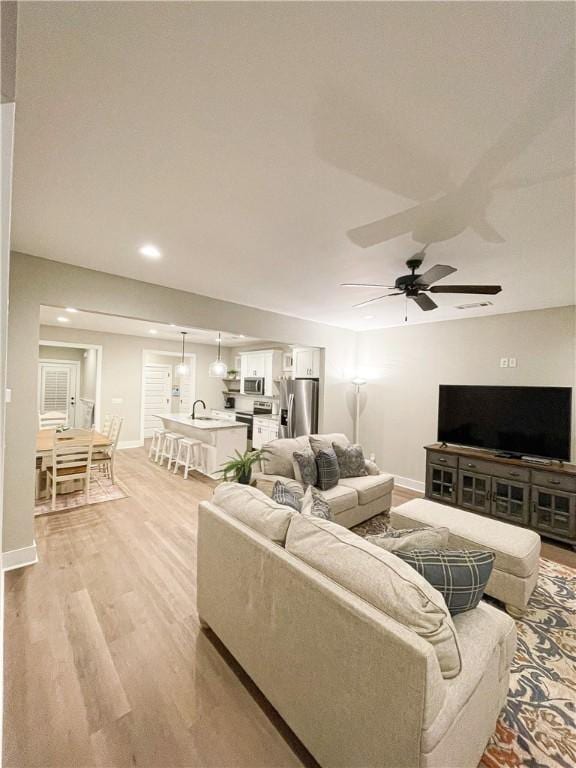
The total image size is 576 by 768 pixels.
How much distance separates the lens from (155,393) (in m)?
8.16

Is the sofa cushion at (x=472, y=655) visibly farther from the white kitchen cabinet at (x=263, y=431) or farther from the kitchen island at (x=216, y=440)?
the white kitchen cabinet at (x=263, y=431)

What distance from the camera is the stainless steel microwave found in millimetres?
7473

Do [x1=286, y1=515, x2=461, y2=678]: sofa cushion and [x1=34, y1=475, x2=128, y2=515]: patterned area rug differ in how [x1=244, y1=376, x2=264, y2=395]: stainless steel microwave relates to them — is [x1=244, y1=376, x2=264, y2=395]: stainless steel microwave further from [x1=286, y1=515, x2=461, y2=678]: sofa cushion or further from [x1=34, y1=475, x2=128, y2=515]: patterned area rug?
[x1=286, y1=515, x2=461, y2=678]: sofa cushion

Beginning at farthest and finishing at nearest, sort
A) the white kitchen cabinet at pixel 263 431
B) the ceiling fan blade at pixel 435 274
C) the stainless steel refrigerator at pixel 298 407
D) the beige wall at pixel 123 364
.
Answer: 1. the beige wall at pixel 123 364
2. the white kitchen cabinet at pixel 263 431
3. the stainless steel refrigerator at pixel 298 407
4. the ceiling fan blade at pixel 435 274

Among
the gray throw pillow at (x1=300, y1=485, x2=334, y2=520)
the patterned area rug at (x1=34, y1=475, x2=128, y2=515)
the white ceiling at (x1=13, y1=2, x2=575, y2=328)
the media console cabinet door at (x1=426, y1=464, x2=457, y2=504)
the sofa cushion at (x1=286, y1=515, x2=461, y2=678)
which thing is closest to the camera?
the white ceiling at (x1=13, y1=2, x2=575, y2=328)

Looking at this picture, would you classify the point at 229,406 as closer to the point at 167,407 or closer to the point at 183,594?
the point at 167,407

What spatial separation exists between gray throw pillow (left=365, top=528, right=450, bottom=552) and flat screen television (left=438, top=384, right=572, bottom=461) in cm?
304

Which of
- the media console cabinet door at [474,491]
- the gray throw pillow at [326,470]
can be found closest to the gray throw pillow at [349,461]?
the gray throw pillow at [326,470]

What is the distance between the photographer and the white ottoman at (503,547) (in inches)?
89.8

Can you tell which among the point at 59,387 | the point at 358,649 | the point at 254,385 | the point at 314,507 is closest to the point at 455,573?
the point at 358,649

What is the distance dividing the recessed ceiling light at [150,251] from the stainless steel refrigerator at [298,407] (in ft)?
11.3

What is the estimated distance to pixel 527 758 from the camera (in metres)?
1.42

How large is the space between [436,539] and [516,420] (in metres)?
3.21

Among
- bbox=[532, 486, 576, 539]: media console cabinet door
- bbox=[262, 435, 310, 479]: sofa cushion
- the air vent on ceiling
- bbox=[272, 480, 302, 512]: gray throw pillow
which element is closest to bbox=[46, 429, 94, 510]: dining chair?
bbox=[262, 435, 310, 479]: sofa cushion
